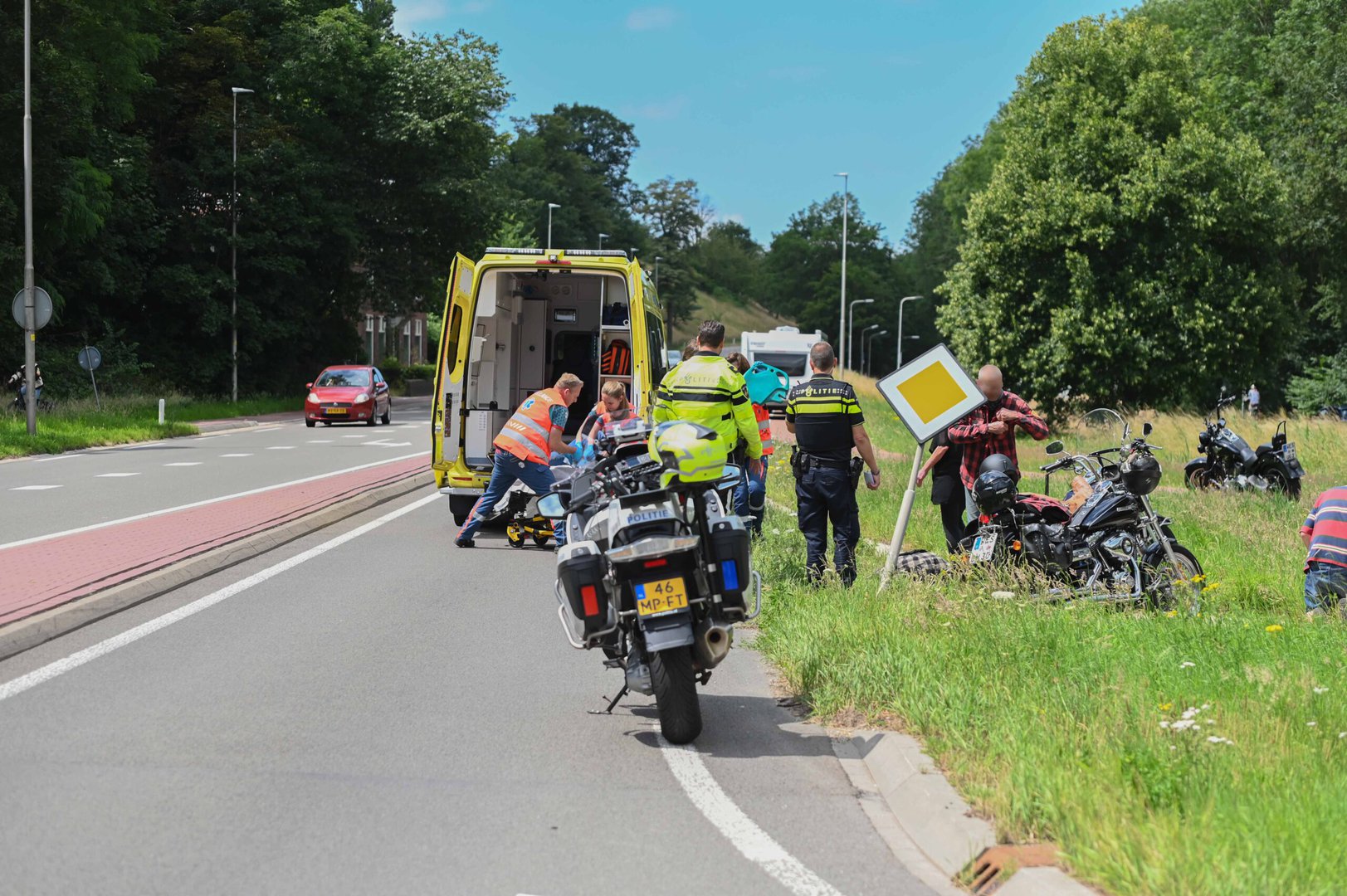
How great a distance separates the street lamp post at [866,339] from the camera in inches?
4574

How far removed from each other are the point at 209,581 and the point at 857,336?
385ft

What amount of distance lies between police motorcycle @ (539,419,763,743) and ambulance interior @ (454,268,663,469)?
796cm

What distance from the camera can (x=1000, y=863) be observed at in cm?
440

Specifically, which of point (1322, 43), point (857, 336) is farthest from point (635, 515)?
point (857, 336)

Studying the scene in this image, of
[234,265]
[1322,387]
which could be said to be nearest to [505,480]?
[234,265]

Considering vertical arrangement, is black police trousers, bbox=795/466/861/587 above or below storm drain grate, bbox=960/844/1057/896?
above

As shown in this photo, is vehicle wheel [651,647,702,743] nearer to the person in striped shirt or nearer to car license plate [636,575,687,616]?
car license plate [636,575,687,616]

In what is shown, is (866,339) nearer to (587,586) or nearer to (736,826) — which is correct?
(587,586)

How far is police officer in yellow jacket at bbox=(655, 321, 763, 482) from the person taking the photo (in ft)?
29.8

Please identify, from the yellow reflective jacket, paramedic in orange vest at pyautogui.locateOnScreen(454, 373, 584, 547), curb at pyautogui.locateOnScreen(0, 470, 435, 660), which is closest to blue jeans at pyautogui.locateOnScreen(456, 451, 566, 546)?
paramedic in orange vest at pyautogui.locateOnScreen(454, 373, 584, 547)

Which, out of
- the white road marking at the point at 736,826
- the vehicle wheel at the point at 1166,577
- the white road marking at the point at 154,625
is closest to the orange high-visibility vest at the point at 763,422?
the white road marking at the point at 154,625

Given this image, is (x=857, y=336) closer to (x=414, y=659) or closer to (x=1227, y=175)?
(x=1227, y=175)

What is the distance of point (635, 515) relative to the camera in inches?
242

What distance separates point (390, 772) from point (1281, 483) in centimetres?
1507
